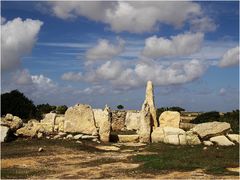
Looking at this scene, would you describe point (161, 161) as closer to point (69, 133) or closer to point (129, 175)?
point (129, 175)

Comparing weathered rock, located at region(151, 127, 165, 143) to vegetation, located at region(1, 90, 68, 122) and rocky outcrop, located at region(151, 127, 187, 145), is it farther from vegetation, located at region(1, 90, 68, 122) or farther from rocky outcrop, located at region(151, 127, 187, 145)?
vegetation, located at region(1, 90, 68, 122)

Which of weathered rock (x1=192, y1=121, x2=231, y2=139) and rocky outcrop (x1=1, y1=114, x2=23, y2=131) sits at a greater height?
rocky outcrop (x1=1, y1=114, x2=23, y2=131)

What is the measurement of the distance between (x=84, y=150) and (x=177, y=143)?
6.66 m

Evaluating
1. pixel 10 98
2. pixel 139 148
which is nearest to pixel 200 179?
pixel 139 148

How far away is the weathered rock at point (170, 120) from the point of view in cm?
3469

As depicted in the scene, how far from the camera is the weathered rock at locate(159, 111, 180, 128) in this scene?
1366 inches

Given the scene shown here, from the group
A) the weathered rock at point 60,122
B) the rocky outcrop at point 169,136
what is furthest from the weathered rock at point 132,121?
the rocky outcrop at point 169,136

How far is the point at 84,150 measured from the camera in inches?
1053

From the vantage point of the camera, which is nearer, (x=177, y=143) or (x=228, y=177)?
(x=228, y=177)

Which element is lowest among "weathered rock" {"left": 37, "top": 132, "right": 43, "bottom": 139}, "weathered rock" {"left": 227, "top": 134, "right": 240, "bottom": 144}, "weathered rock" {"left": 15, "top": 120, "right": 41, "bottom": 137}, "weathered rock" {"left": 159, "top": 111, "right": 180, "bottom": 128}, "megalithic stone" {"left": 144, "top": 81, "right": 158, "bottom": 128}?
"weathered rock" {"left": 227, "top": 134, "right": 240, "bottom": 144}

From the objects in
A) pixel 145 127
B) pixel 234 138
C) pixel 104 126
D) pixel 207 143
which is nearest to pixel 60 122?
pixel 104 126

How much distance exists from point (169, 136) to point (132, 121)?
38.5 feet

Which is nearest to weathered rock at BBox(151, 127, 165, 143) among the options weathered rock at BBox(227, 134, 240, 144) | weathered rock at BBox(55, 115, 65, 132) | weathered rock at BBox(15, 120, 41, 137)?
weathered rock at BBox(227, 134, 240, 144)

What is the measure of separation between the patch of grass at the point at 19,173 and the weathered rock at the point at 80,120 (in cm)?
1377
